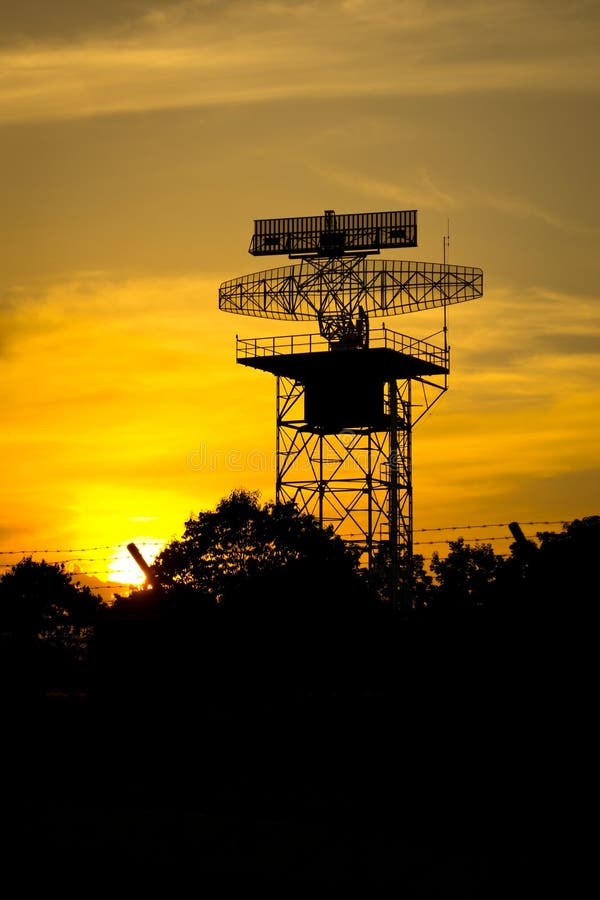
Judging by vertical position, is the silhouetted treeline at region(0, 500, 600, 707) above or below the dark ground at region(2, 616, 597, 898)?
above

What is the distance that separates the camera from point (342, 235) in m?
64.1

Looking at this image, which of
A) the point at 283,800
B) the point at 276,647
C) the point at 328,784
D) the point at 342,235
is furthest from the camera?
the point at 342,235

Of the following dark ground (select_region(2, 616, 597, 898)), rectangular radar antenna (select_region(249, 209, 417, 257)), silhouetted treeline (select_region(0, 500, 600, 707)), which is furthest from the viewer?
rectangular radar antenna (select_region(249, 209, 417, 257))

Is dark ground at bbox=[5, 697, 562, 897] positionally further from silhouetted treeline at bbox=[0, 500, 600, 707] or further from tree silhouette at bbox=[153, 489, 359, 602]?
tree silhouette at bbox=[153, 489, 359, 602]

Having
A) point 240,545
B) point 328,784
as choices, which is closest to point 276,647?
point 328,784

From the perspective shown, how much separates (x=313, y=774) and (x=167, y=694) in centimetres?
407

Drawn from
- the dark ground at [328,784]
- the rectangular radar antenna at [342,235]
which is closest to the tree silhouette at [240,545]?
the rectangular radar antenna at [342,235]

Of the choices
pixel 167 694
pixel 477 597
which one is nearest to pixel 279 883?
pixel 167 694

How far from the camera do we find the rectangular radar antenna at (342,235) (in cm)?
6372

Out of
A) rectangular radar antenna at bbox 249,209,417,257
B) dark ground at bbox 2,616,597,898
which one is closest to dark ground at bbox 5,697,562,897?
dark ground at bbox 2,616,597,898

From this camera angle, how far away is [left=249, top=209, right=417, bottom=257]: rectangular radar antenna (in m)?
63.7

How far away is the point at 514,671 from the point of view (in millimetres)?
20969

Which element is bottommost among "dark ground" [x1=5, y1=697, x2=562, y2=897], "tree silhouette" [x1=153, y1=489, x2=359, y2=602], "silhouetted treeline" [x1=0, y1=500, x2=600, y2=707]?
"dark ground" [x1=5, y1=697, x2=562, y2=897]

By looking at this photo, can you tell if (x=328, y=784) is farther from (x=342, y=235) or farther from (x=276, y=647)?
(x=342, y=235)
